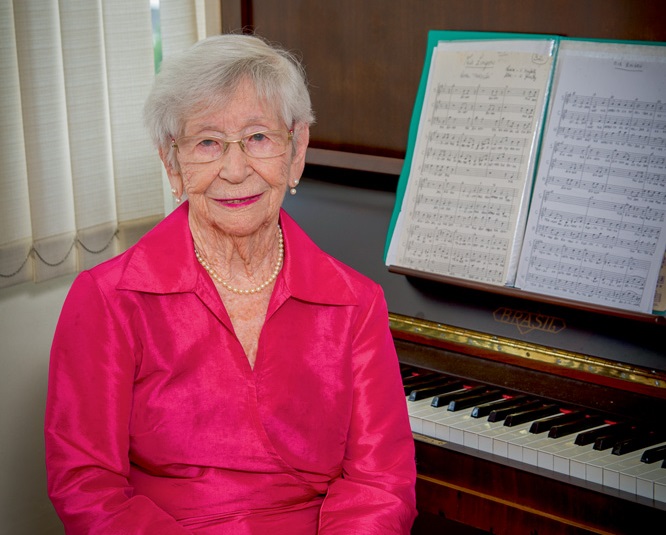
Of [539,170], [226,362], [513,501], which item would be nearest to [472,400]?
[513,501]

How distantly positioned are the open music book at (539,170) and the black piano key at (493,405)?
0.83 ft

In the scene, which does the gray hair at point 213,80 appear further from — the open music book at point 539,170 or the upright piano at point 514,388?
the upright piano at point 514,388

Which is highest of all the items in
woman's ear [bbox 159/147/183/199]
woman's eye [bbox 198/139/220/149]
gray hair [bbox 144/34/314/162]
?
gray hair [bbox 144/34/314/162]

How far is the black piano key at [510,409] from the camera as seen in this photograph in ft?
6.12

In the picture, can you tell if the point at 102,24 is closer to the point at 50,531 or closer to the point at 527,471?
the point at 50,531

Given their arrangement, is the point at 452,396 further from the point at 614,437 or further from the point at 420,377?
the point at 614,437

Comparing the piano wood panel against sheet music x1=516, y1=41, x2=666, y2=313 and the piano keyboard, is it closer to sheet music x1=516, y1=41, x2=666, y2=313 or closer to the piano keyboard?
the piano keyboard

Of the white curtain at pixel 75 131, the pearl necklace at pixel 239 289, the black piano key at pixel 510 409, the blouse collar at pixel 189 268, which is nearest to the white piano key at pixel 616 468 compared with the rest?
the black piano key at pixel 510 409

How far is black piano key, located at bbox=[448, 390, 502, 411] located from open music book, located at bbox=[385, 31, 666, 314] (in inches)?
9.9

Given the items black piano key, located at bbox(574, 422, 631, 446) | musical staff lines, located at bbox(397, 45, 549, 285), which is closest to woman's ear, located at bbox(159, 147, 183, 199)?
musical staff lines, located at bbox(397, 45, 549, 285)

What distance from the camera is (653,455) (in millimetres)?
1688

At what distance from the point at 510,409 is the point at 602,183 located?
0.53 m

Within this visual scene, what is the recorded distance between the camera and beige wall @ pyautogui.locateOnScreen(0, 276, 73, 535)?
228cm

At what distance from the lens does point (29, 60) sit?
2.17m
